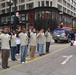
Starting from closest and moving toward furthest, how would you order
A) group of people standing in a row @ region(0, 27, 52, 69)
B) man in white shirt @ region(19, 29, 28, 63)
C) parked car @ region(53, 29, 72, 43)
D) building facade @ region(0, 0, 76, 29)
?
group of people standing in a row @ region(0, 27, 52, 69) < man in white shirt @ region(19, 29, 28, 63) < parked car @ region(53, 29, 72, 43) < building facade @ region(0, 0, 76, 29)

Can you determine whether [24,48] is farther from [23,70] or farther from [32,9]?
[32,9]

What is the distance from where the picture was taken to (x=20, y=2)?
8119 cm

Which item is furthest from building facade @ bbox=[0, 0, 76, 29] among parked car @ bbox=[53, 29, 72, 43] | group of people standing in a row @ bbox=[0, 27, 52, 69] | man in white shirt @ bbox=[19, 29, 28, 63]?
man in white shirt @ bbox=[19, 29, 28, 63]

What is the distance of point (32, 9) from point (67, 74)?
62.0 meters

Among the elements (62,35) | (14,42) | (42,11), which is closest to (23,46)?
(14,42)

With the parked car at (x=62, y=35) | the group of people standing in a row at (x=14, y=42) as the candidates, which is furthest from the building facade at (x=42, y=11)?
the group of people standing in a row at (x=14, y=42)

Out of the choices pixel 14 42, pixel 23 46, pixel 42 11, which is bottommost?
pixel 23 46

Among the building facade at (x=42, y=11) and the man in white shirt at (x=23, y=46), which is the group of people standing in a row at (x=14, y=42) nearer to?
the man in white shirt at (x=23, y=46)

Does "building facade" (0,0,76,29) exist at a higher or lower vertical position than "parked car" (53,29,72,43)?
higher

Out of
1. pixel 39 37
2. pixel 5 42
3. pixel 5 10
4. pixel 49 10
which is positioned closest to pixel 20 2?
pixel 5 10

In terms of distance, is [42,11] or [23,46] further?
[42,11]

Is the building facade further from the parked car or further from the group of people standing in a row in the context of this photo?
the group of people standing in a row

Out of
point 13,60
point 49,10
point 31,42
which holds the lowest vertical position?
point 13,60

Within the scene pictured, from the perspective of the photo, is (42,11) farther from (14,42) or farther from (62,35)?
(14,42)
